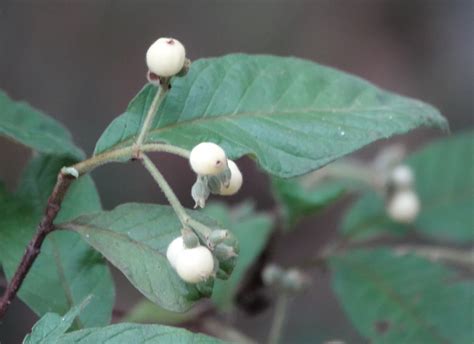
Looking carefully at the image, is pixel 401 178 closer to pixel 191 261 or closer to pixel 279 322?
pixel 279 322

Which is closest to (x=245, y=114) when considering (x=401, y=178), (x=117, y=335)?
(x=117, y=335)

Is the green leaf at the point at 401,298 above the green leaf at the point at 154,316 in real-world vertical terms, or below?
above

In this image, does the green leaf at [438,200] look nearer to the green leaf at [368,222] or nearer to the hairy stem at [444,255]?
the green leaf at [368,222]

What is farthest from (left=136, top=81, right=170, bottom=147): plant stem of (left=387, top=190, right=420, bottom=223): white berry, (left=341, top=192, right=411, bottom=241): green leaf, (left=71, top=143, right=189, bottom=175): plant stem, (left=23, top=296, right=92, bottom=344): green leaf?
(left=341, top=192, right=411, bottom=241): green leaf

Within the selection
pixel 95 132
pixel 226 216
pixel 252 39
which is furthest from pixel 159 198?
pixel 226 216

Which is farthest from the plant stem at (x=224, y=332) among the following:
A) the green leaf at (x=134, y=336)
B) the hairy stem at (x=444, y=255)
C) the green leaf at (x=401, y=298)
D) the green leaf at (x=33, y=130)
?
the green leaf at (x=134, y=336)
